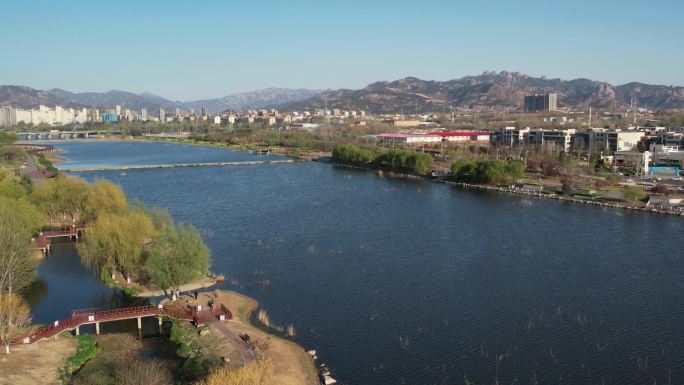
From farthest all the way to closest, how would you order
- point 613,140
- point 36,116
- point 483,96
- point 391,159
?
point 483,96 < point 36,116 < point 613,140 < point 391,159

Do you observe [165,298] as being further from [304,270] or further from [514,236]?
[514,236]

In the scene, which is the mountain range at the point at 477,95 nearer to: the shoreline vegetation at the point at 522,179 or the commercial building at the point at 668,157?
the commercial building at the point at 668,157

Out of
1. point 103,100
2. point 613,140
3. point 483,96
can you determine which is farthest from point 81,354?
point 103,100

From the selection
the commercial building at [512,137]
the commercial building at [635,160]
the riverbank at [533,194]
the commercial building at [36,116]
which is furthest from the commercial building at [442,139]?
the commercial building at [36,116]

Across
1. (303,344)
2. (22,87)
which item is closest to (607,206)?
(303,344)

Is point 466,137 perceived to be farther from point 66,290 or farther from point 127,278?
point 66,290

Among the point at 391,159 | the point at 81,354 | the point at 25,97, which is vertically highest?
the point at 25,97
